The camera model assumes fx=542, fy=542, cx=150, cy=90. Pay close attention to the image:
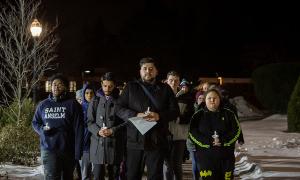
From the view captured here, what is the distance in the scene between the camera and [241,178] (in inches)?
410

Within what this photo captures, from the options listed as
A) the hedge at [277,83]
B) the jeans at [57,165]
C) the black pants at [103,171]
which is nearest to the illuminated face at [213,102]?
the black pants at [103,171]

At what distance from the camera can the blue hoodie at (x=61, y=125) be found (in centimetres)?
685

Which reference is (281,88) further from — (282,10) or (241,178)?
(241,178)

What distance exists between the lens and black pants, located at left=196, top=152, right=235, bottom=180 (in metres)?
6.82

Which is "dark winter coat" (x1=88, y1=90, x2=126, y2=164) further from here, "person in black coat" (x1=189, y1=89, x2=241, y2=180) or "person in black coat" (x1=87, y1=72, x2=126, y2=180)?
"person in black coat" (x1=189, y1=89, x2=241, y2=180)

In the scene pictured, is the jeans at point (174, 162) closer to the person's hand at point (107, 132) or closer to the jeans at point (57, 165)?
the person's hand at point (107, 132)

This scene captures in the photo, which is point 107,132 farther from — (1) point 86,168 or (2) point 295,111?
(2) point 295,111

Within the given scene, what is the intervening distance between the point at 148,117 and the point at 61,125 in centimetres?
133

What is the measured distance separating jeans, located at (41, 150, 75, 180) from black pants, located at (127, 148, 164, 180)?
986 mm

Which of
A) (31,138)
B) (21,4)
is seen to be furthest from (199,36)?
(31,138)

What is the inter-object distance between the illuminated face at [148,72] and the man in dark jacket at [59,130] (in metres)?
1.12

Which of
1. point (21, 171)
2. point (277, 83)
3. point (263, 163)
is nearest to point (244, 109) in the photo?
point (277, 83)

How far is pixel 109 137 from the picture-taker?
301 inches

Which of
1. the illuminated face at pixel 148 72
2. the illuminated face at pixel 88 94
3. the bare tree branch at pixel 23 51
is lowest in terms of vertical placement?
the illuminated face at pixel 88 94
